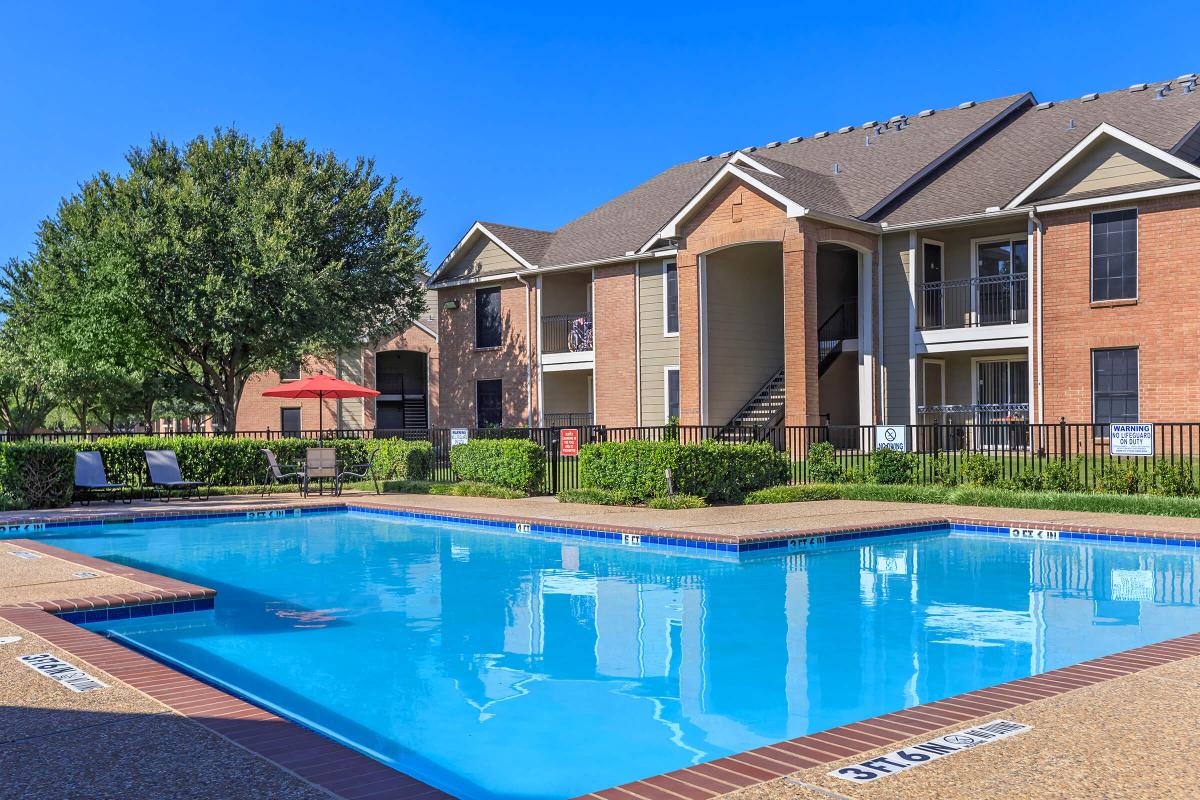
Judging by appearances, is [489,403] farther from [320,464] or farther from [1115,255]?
[1115,255]

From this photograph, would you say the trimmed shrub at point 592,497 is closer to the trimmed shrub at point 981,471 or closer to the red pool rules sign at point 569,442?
the red pool rules sign at point 569,442

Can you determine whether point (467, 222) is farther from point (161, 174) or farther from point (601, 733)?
point (601, 733)

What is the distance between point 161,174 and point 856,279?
19967mm

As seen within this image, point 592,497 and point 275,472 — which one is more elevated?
point 275,472

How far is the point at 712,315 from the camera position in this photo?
24.7 meters

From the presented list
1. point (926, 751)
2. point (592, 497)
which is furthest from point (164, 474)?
point (926, 751)

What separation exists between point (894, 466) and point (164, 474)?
13.8 m

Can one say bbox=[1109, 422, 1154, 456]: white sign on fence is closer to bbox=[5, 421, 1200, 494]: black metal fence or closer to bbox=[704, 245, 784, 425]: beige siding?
bbox=[5, 421, 1200, 494]: black metal fence

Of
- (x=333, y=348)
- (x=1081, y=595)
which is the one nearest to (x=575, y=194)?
(x=333, y=348)

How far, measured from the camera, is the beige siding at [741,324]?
24797 millimetres

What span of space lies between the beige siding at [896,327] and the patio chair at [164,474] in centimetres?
1528

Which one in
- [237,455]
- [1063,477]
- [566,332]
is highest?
[566,332]

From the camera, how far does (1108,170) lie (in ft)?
66.1

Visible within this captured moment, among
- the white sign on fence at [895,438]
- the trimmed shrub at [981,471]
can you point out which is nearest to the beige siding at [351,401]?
the white sign on fence at [895,438]
